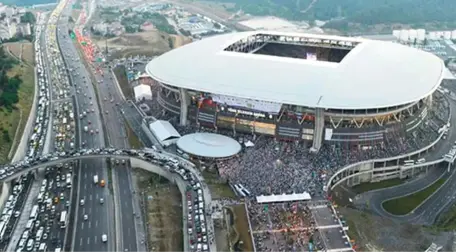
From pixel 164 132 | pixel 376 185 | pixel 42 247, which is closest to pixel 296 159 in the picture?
pixel 376 185

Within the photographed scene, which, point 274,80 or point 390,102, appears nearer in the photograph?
point 390,102

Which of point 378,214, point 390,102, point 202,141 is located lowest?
point 378,214

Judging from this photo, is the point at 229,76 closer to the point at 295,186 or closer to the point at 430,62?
the point at 295,186

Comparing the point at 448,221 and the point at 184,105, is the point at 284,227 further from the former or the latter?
the point at 184,105

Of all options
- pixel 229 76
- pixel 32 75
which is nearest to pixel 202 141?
pixel 229 76

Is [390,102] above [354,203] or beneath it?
above

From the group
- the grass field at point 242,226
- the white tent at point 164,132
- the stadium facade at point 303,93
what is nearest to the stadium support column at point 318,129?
the stadium facade at point 303,93

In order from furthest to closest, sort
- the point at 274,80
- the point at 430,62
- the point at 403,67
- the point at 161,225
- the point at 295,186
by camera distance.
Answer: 1. the point at 430,62
2. the point at 403,67
3. the point at 274,80
4. the point at 295,186
5. the point at 161,225
